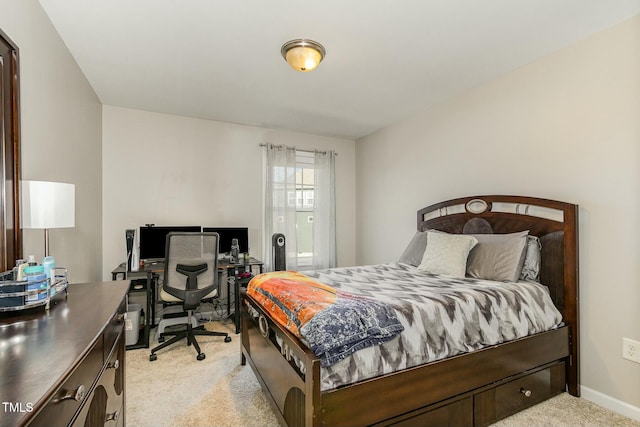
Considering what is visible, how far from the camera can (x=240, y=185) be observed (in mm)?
4156

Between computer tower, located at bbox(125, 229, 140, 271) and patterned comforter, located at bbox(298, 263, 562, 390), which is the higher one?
computer tower, located at bbox(125, 229, 140, 271)

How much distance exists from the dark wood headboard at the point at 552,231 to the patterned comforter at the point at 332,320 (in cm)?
154

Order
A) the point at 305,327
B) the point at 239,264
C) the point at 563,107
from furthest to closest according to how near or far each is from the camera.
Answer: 1. the point at 239,264
2. the point at 563,107
3. the point at 305,327

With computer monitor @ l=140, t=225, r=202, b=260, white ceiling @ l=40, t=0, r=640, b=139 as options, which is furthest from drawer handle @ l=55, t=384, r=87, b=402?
computer monitor @ l=140, t=225, r=202, b=260

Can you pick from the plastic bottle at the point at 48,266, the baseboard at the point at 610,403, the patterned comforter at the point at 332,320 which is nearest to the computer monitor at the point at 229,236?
the patterned comforter at the point at 332,320

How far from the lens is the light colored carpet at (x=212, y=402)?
6.21 feet

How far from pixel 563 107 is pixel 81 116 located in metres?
4.03

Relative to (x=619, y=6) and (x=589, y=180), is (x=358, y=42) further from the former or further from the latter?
(x=589, y=180)

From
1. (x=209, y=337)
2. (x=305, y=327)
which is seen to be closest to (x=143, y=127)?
(x=209, y=337)

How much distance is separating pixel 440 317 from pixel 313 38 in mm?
2066

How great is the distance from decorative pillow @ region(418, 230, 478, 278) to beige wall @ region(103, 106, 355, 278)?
2.36 meters

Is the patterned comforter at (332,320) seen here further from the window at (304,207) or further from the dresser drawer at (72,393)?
the window at (304,207)

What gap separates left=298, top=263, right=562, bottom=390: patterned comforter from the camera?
4.92 feet

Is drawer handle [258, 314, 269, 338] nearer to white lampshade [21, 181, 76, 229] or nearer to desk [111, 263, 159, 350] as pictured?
white lampshade [21, 181, 76, 229]
